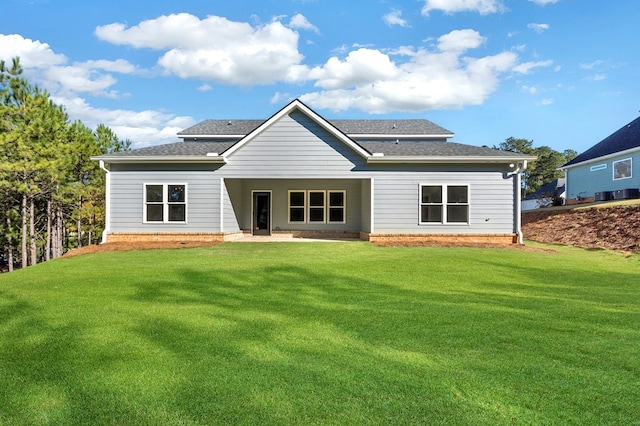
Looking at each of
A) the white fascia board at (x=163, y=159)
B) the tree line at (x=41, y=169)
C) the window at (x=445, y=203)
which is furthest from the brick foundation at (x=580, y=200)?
the tree line at (x=41, y=169)

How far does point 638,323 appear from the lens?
4973 millimetres

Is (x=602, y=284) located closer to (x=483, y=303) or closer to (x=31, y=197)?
(x=483, y=303)

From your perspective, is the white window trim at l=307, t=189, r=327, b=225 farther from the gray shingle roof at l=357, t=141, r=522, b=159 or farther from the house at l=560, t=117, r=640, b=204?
the house at l=560, t=117, r=640, b=204

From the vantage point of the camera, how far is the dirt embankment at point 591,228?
15.2 metres

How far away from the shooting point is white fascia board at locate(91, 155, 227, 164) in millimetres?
14875

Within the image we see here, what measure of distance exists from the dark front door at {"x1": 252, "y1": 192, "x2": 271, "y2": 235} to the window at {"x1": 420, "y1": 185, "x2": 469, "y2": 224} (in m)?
7.02

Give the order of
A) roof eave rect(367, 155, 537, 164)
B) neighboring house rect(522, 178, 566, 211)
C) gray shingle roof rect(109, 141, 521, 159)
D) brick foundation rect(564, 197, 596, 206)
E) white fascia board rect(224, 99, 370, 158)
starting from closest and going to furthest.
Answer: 1. roof eave rect(367, 155, 537, 164)
2. white fascia board rect(224, 99, 370, 158)
3. gray shingle roof rect(109, 141, 521, 159)
4. brick foundation rect(564, 197, 596, 206)
5. neighboring house rect(522, 178, 566, 211)

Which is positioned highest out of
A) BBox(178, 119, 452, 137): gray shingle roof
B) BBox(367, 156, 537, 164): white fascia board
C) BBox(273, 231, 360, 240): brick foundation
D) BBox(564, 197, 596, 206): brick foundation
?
BBox(178, 119, 452, 137): gray shingle roof

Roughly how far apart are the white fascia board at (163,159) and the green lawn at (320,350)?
721 cm

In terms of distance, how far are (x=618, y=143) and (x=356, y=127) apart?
56.2ft

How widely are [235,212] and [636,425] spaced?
15.8m

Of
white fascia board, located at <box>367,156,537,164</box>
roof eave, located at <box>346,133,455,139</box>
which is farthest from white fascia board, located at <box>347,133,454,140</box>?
white fascia board, located at <box>367,156,537,164</box>

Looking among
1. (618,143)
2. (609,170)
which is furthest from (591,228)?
(618,143)

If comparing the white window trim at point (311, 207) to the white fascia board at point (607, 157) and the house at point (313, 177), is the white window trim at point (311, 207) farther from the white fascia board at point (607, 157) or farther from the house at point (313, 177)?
the white fascia board at point (607, 157)
